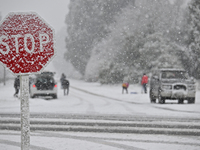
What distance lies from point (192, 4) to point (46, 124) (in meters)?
30.7

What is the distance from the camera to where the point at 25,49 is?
136 inches

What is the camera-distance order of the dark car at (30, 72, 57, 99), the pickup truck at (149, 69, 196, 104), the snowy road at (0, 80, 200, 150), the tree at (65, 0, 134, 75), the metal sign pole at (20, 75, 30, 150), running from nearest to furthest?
the metal sign pole at (20, 75, 30, 150), the snowy road at (0, 80, 200, 150), the pickup truck at (149, 69, 196, 104), the dark car at (30, 72, 57, 99), the tree at (65, 0, 134, 75)

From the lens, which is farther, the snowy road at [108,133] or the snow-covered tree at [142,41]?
the snow-covered tree at [142,41]

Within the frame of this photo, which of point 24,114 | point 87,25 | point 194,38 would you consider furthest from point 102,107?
point 87,25

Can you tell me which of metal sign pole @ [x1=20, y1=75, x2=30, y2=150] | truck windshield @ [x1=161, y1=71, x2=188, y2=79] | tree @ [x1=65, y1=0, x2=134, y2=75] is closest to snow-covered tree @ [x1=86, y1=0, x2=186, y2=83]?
tree @ [x1=65, y1=0, x2=134, y2=75]

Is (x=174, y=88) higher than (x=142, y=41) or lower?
lower

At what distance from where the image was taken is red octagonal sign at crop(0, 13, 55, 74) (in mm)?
3451

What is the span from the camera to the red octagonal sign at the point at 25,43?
3451 mm

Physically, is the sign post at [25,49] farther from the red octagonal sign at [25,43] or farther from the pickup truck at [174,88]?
the pickup truck at [174,88]

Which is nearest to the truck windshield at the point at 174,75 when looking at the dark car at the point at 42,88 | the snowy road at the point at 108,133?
the dark car at the point at 42,88

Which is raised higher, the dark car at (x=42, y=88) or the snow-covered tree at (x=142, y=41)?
the snow-covered tree at (x=142, y=41)

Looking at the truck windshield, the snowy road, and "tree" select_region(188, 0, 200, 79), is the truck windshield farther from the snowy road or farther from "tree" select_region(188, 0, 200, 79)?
"tree" select_region(188, 0, 200, 79)

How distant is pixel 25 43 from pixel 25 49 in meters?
0.06

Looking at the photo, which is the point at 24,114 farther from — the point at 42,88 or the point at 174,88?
the point at 42,88
